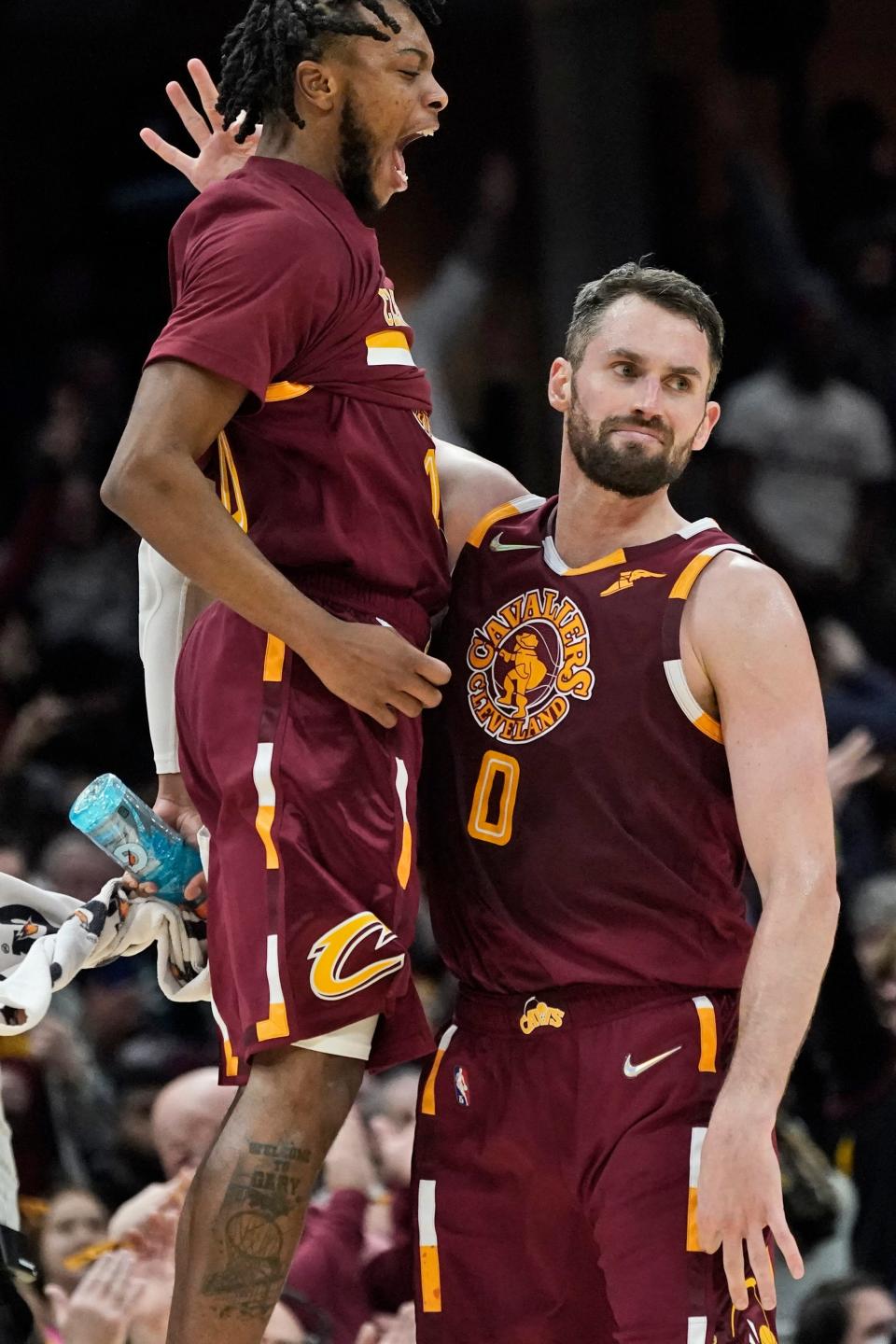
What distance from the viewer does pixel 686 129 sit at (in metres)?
10.2

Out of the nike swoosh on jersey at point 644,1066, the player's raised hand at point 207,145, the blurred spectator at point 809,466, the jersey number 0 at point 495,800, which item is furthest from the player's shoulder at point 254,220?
the blurred spectator at point 809,466

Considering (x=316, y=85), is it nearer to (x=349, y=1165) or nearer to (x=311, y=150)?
(x=311, y=150)

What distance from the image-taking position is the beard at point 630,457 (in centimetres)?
363

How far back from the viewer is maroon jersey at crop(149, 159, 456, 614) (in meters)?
3.14

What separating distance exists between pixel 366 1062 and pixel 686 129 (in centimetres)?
773

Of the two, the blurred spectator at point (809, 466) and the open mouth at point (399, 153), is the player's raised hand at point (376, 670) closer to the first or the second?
the open mouth at point (399, 153)

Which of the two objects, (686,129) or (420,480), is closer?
(420,480)

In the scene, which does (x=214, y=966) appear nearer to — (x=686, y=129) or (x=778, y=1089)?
(x=778, y=1089)

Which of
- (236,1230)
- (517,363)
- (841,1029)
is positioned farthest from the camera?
(517,363)

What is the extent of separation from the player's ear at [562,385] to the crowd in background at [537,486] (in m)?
2.30

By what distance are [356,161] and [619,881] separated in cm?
129

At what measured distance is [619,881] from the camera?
11.7 ft

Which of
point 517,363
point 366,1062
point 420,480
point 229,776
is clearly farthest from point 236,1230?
point 517,363

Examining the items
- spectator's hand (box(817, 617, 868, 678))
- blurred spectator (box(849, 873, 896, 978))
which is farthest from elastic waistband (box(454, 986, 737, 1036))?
spectator's hand (box(817, 617, 868, 678))
